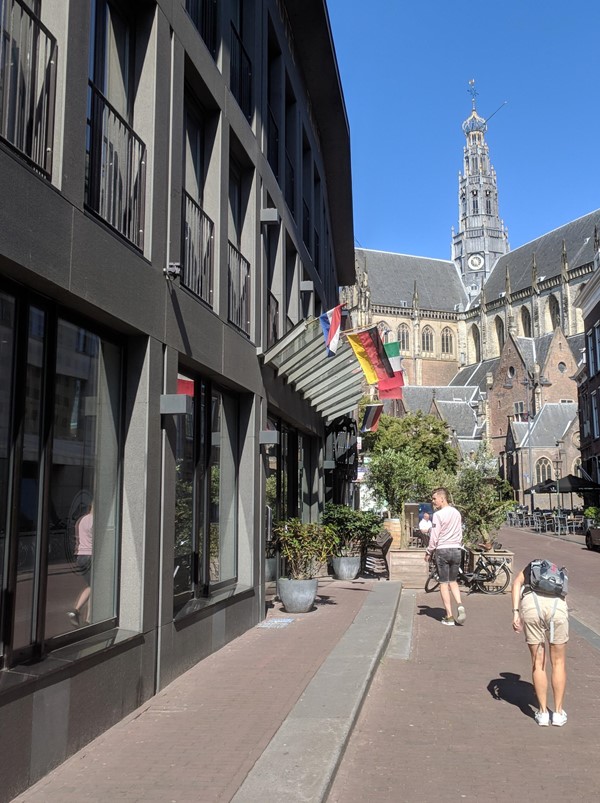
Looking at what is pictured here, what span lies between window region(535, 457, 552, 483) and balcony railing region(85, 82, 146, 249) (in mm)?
64999

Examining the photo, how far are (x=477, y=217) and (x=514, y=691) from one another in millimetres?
122810

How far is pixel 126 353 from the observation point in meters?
6.36

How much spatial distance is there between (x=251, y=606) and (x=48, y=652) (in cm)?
497

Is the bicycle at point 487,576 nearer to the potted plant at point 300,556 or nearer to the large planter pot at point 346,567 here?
the large planter pot at point 346,567

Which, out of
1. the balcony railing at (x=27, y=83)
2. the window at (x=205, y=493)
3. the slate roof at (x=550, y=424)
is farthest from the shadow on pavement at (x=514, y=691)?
the slate roof at (x=550, y=424)

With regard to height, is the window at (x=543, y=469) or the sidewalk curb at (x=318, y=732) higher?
the window at (x=543, y=469)

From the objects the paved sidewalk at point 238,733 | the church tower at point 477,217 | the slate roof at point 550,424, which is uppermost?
the church tower at point 477,217

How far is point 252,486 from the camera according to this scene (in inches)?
390

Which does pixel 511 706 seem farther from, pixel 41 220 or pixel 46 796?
pixel 41 220

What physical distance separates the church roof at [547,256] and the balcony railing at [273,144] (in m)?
80.8

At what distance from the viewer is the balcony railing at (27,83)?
455 centimetres

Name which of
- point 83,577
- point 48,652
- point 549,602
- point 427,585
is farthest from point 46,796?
point 427,585

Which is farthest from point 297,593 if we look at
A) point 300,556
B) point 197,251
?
point 197,251

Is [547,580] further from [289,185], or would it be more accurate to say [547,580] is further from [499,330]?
[499,330]
